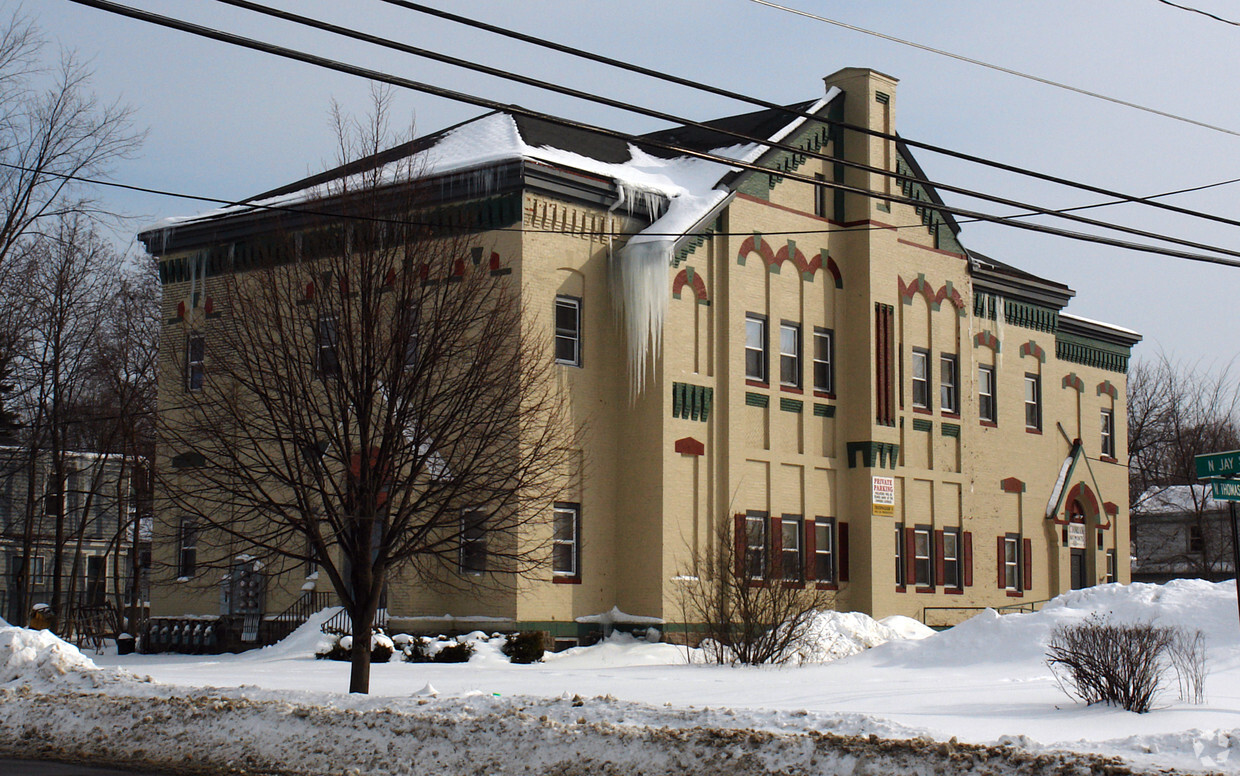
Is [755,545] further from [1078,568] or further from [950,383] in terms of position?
[1078,568]

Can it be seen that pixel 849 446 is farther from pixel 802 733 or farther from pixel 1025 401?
pixel 802 733

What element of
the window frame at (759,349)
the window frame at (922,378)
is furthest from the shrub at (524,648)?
the window frame at (922,378)

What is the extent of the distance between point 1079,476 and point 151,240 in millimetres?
24277

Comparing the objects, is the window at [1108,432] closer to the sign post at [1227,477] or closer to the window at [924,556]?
the window at [924,556]

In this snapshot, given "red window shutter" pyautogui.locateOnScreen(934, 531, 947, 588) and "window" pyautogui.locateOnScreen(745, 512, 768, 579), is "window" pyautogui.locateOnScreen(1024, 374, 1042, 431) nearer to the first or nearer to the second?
"red window shutter" pyautogui.locateOnScreen(934, 531, 947, 588)

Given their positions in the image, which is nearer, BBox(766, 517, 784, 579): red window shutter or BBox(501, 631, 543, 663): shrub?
BBox(766, 517, 784, 579): red window shutter

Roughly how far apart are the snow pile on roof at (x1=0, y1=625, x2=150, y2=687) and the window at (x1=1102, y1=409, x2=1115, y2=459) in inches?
1177

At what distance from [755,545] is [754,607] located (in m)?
3.45

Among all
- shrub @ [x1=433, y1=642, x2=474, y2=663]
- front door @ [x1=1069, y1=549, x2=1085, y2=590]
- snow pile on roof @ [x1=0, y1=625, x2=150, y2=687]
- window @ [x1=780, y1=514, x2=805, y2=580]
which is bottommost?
shrub @ [x1=433, y1=642, x2=474, y2=663]

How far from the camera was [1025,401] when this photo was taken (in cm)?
3534

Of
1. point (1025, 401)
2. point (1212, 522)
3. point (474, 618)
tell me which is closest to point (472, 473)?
point (474, 618)

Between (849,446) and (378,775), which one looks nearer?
(378,775)

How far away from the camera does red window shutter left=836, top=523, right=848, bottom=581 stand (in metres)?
29.0

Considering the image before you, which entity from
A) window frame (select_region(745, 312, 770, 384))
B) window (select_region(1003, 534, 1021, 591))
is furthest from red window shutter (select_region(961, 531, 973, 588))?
window frame (select_region(745, 312, 770, 384))
